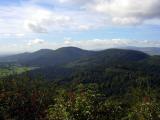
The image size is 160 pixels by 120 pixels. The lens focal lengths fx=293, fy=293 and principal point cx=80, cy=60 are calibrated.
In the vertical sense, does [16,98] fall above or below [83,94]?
below

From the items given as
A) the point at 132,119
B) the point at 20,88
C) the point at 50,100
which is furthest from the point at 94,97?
the point at 20,88

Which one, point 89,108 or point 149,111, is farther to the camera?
point 149,111

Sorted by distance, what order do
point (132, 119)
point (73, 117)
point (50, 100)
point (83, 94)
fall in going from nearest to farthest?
1. point (73, 117)
2. point (83, 94)
3. point (132, 119)
4. point (50, 100)

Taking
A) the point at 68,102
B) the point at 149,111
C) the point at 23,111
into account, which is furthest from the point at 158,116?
the point at 23,111

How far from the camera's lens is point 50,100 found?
11731 centimetres

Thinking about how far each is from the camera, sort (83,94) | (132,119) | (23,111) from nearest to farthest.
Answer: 1. (83,94)
2. (132,119)
3. (23,111)

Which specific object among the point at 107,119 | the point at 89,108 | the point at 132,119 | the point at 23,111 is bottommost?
the point at 23,111

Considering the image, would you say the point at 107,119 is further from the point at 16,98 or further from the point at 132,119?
the point at 16,98

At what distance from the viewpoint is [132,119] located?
58.7m

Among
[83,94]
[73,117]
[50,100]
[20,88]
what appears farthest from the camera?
[20,88]

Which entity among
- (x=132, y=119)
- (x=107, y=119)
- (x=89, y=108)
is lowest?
(x=132, y=119)

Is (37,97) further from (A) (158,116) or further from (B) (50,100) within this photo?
(A) (158,116)

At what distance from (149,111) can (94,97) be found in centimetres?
1105

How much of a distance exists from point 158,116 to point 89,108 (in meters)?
13.0
